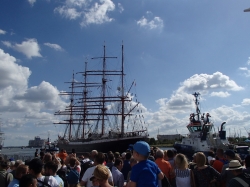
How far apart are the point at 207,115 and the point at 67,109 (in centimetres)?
5814

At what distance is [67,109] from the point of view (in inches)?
3391

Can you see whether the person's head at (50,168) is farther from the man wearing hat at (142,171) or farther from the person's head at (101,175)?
the man wearing hat at (142,171)

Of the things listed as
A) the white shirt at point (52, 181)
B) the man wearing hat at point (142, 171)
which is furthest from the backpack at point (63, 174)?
the man wearing hat at point (142, 171)

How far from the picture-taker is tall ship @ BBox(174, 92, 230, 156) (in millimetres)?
34800

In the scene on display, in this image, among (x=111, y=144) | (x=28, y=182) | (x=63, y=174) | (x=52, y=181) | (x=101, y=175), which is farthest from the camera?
(x=111, y=144)

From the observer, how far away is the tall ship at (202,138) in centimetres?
3480

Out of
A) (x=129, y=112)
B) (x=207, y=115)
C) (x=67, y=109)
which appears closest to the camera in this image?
(x=207, y=115)

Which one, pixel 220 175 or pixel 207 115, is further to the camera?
pixel 207 115

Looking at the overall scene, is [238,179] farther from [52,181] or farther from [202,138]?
[202,138]

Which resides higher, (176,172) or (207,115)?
(207,115)

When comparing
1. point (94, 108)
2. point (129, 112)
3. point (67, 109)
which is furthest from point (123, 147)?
point (67, 109)

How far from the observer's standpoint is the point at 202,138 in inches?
1406

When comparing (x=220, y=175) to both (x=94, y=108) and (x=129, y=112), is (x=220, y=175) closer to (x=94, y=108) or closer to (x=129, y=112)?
(x=129, y=112)

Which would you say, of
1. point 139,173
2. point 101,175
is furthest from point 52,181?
point 139,173
